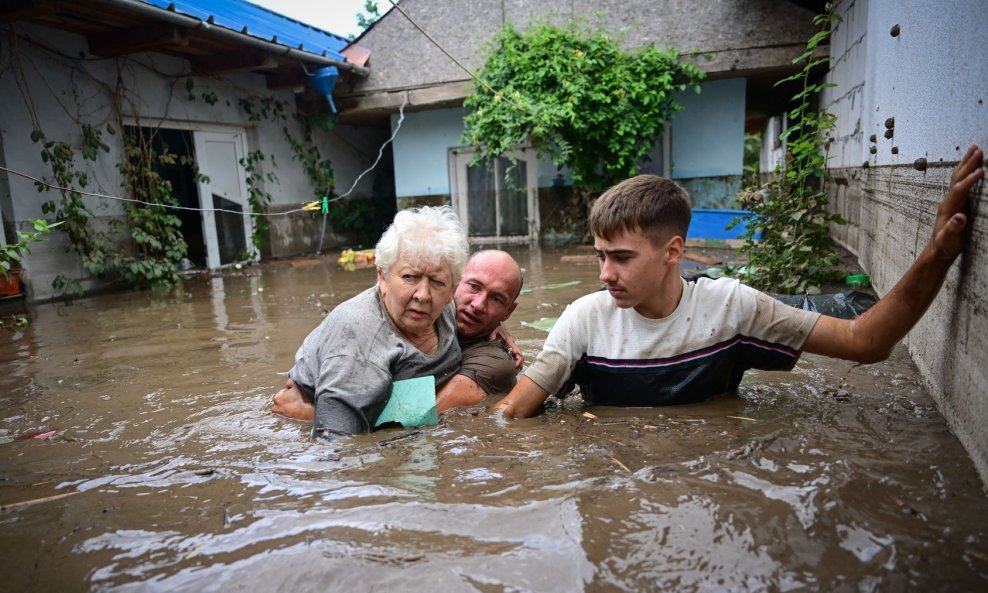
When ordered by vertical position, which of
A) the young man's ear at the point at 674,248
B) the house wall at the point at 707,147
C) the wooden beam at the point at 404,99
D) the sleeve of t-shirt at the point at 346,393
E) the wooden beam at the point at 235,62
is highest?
the wooden beam at the point at 235,62

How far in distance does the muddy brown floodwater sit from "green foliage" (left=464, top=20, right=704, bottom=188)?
780 centimetres

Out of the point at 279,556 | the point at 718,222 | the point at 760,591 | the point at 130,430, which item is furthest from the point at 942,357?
the point at 718,222

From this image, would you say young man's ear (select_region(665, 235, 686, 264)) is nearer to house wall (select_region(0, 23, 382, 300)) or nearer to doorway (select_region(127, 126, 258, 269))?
house wall (select_region(0, 23, 382, 300))

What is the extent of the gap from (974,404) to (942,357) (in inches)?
22.4

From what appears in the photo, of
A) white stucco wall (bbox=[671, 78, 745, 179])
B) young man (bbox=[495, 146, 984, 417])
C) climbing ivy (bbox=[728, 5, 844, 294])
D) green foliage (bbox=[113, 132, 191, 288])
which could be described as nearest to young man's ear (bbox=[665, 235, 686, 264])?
young man (bbox=[495, 146, 984, 417])

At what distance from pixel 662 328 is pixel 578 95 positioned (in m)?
8.46

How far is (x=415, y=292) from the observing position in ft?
9.01

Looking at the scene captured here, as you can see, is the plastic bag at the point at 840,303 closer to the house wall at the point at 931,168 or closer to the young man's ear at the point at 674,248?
the house wall at the point at 931,168

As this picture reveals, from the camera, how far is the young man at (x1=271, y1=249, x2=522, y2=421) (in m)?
3.06

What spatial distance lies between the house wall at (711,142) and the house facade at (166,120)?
6.11 metres

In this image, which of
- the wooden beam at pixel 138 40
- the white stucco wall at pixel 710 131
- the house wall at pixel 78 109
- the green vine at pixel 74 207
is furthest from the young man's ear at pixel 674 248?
the white stucco wall at pixel 710 131

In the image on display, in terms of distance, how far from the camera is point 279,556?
65.6 inches

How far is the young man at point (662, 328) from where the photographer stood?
238 centimetres

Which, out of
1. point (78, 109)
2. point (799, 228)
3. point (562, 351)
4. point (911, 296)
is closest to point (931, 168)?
point (911, 296)
